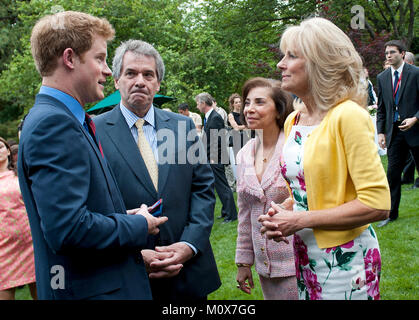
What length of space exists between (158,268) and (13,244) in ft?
8.65

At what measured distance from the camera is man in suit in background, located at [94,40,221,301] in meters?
2.65

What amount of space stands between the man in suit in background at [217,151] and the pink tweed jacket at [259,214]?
5.67 meters

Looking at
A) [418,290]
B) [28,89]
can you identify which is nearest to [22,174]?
[418,290]

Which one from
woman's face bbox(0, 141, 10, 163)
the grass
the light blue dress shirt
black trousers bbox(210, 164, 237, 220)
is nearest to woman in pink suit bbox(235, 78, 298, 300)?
the light blue dress shirt

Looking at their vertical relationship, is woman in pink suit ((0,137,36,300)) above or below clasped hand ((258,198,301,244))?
below

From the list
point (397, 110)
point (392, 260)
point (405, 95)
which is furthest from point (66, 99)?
point (405, 95)

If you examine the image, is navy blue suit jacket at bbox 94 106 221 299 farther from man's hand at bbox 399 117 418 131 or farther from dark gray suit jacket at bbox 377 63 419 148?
dark gray suit jacket at bbox 377 63 419 148

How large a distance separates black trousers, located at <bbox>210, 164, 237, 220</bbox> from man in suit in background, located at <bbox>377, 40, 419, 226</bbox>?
10.6 feet

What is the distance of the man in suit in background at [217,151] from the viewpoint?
355 inches

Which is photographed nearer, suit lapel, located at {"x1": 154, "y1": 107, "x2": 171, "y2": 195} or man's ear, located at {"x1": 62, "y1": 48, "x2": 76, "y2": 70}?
man's ear, located at {"x1": 62, "y1": 48, "x2": 76, "y2": 70}

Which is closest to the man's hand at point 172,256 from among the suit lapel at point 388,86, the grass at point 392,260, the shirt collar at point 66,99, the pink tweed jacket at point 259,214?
the pink tweed jacket at point 259,214

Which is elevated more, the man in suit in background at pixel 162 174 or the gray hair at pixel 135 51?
the gray hair at pixel 135 51

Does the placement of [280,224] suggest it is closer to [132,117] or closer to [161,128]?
[161,128]

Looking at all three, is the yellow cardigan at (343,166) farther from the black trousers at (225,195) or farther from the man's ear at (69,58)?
the black trousers at (225,195)
